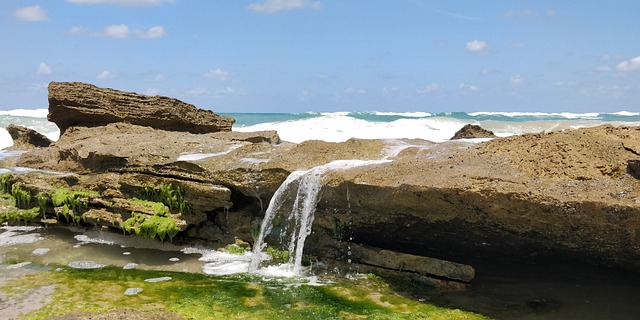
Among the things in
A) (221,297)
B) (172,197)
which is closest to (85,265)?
(172,197)

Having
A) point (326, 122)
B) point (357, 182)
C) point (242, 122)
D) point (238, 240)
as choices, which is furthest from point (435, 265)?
point (242, 122)

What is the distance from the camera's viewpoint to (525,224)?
6516mm

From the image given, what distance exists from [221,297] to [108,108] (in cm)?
886

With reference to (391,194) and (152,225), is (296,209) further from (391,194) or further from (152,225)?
(152,225)

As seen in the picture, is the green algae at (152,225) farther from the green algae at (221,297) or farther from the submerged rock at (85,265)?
the green algae at (221,297)

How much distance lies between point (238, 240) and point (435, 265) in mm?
3630

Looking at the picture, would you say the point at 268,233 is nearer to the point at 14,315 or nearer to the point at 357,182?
the point at 357,182

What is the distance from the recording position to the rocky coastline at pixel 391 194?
245 inches

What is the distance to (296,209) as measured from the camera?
8.30m

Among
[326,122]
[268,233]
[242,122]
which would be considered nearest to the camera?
[268,233]

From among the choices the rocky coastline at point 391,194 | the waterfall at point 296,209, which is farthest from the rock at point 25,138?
the waterfall at point 296,209

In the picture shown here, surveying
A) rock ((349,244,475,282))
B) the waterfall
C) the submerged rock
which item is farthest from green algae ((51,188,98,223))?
rock ((349,244,475,282))

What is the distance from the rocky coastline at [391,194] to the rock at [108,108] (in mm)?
1848

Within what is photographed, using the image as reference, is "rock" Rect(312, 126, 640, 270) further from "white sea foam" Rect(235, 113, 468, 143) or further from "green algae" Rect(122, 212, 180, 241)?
"white sea foam" Rect(235, 113, 468, 143)
